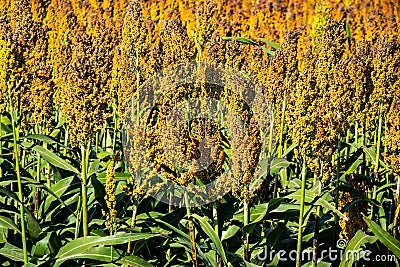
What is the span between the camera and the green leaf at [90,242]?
328cm

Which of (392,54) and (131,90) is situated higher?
(392,54)

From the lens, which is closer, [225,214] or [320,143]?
[320,143]

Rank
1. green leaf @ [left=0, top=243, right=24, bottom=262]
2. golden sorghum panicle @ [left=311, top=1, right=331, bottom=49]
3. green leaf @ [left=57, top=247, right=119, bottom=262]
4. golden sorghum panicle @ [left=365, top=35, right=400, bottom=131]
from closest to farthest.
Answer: green leaf @ [left=57, top=247, right=119, bottom=262] → green leaf @ [left=0, top=243, right=24, bottom=262] → golden sorghum panicle @ [left=365, top=35, right=400, bottom=131] → golden sorghum panicle @ [left=311, top=1, right=331, bottom=49]

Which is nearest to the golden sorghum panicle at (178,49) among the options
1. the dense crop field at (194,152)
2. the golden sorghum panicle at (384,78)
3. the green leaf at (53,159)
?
the dense crop field at (194,152)

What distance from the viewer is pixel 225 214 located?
13.3 feet

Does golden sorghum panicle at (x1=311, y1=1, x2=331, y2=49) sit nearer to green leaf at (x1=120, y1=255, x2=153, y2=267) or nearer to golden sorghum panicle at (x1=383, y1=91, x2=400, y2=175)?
golden sorghum panicle at (x1=383, y1=91, x2=400, y2=175)

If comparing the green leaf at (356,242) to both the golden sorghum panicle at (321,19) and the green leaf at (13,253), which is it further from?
the golden sorghum panicle at (321,19)

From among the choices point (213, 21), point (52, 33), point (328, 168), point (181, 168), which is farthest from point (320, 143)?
point (52, 33)

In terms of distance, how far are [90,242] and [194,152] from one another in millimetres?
784

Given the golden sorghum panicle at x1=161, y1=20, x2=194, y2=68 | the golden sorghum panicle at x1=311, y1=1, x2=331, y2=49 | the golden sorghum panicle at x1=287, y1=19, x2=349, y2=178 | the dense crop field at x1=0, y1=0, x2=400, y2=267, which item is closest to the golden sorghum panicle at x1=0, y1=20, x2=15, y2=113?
the dense crop field at x1=0, y1=0, x2=400, y2=267

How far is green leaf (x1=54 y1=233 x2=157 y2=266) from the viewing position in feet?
10.7

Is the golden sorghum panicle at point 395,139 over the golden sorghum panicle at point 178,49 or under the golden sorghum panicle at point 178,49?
under

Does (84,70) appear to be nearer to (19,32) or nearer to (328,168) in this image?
(19,32)

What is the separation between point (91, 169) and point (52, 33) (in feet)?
11.3
